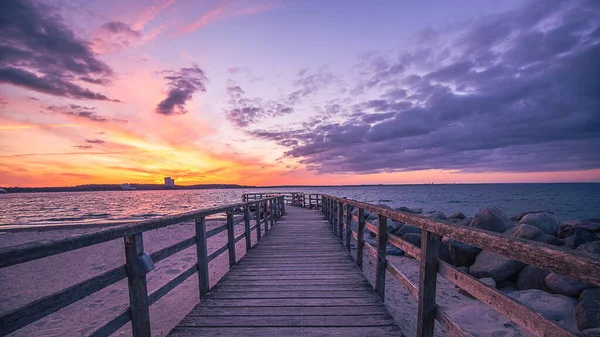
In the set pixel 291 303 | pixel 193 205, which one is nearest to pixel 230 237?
pixel 291 303

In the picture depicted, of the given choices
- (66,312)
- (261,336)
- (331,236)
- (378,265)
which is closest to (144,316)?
(261,336)

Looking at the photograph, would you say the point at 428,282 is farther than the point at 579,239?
No

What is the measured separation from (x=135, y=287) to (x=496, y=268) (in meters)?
7.57

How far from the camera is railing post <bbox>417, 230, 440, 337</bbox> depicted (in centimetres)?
237

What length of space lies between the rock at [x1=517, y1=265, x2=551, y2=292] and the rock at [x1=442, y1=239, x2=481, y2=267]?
1.26 m

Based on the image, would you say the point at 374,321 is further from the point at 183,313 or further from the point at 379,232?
the point at 183,313

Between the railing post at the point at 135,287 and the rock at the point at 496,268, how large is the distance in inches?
285

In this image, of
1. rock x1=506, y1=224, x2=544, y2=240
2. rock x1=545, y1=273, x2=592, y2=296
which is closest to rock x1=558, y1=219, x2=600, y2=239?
rock x1=506, y1=224, x2=544, y2=240

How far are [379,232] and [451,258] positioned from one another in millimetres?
5704

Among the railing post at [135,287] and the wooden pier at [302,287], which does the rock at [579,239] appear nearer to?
the wooden pier at [302,287]

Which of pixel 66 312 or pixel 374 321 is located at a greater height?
pixel 374 321

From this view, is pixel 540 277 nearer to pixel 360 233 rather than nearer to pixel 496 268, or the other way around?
pixel 496 268

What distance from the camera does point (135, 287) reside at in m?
2.40

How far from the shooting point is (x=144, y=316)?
98.4 inches
